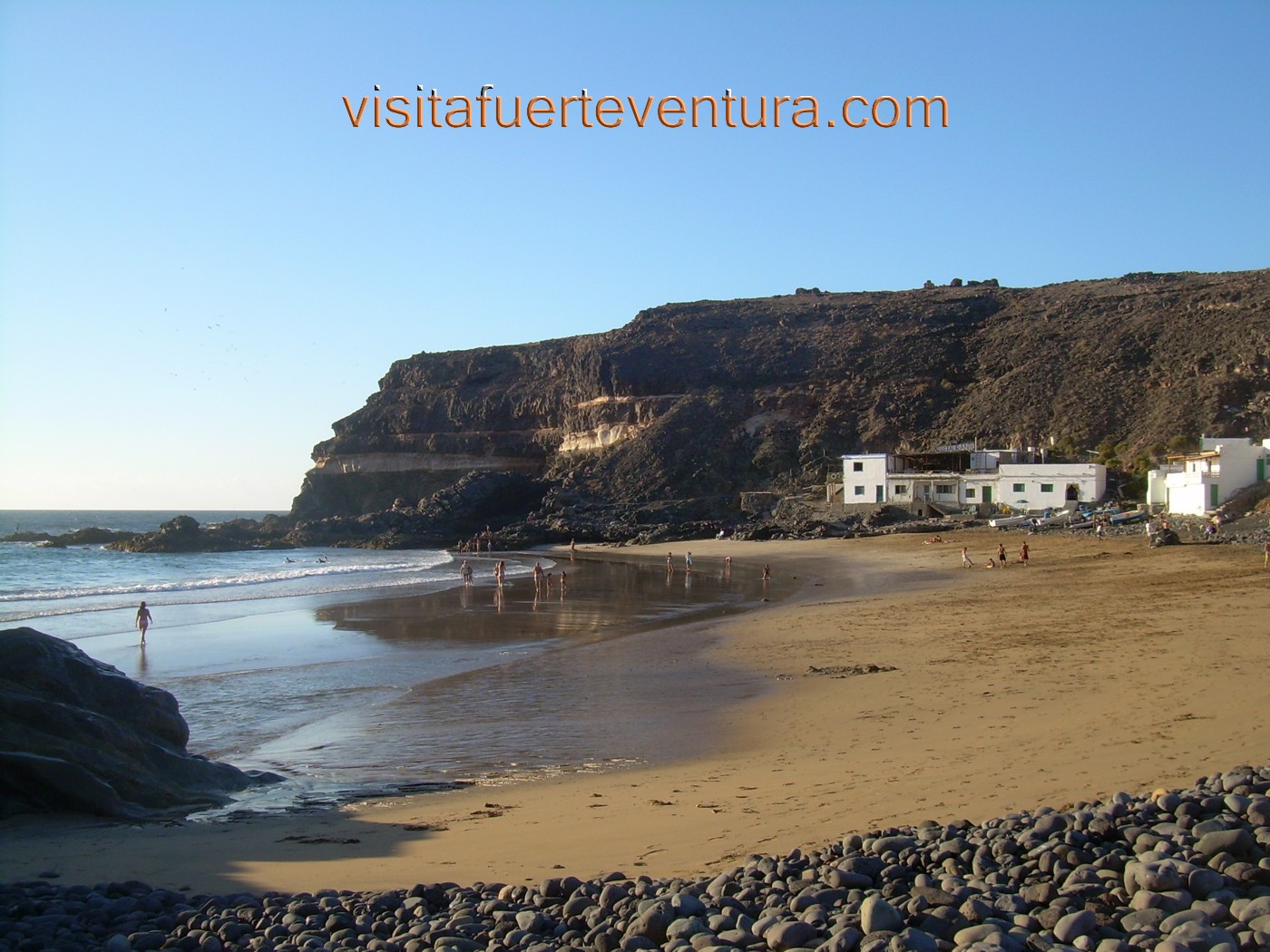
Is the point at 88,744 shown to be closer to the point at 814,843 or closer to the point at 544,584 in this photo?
the point at 814,843

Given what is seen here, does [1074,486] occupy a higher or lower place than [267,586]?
higher

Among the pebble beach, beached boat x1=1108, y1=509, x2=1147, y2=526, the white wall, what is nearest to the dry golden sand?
the pebble beach

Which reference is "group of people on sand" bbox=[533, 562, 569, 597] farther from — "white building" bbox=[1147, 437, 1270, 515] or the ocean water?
"white building" bbox=[1147, 437, 1270, 515]

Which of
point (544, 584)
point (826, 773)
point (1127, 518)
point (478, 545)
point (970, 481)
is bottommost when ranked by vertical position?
point (544, 584)

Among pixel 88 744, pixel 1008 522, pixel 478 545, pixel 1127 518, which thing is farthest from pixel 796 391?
pixel 88 744

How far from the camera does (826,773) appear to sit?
8805 mm

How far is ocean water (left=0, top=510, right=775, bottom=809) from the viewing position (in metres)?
11.2

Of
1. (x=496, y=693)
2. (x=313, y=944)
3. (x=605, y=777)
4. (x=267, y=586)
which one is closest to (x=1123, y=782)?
(x=605, y=777)

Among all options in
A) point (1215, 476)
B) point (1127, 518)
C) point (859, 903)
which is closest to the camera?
point (859, 903)

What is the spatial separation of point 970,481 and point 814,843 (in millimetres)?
52269

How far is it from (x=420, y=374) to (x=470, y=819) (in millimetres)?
94927

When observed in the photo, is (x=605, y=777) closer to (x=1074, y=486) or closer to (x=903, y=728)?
(x=903, y=728)

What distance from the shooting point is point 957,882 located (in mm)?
4961

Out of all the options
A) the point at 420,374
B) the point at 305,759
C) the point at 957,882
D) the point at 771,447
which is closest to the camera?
the point at 957,882
